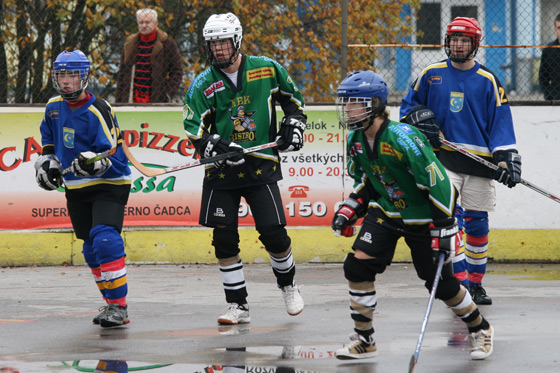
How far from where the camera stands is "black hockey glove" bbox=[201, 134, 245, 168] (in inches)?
274

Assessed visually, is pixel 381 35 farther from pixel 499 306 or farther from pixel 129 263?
pixel 499 306

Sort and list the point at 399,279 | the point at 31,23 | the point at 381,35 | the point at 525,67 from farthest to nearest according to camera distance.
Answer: the point at 381,35, the point at 525,67, the point at 31,23, the point at 399,279

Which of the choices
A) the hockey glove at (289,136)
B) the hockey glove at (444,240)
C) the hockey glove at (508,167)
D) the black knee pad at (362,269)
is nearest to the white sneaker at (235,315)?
the hockey glove at (289,136)

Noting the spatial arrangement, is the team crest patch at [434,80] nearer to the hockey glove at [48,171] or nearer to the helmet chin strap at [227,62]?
the helmet chin strap at [227,62]

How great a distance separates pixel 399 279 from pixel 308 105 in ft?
7.42

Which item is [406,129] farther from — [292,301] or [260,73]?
[292,301]

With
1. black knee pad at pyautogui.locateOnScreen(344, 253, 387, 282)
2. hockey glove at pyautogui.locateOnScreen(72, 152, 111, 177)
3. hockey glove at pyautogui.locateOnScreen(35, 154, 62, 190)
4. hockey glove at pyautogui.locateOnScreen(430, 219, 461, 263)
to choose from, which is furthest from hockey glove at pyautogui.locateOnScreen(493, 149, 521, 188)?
hockey glove at pyautogui.locateOnScreen(35, 154, 62, 190)

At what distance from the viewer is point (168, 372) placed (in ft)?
17.9

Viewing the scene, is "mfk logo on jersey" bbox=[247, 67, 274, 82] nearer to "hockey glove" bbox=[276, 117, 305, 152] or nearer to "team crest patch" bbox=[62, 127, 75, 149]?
"hockey glove" bbox=[276, 117, 305, 152]

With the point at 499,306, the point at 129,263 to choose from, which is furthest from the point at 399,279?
the point at 129,263

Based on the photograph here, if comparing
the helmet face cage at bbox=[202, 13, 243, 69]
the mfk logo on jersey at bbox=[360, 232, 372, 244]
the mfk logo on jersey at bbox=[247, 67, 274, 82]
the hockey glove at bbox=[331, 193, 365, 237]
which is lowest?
the mfk logo on jersey at bbox=[360, 232, 372, 244]

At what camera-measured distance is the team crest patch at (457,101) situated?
7680 millimetres

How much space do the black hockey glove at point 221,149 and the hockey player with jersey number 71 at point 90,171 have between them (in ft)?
2.06

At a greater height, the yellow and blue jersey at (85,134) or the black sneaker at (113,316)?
the yellow and blue jersey at (85,134)
